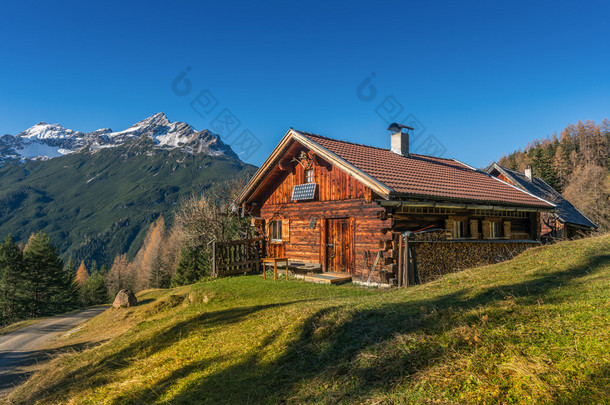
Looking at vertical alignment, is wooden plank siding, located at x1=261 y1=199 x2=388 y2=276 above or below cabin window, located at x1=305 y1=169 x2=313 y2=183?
below

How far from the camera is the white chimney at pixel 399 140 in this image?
18.5 metres

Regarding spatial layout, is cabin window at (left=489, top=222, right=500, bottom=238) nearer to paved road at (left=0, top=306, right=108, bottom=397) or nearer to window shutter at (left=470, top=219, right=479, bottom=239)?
window shutter at (left=470, top=219, right=479, bottom=239)

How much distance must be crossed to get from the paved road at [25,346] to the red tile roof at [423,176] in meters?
11.5

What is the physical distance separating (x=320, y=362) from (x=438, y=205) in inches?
402

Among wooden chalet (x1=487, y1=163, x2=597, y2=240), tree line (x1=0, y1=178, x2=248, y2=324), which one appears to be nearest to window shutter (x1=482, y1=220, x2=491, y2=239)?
wooden chalet (x1=487, y1=163, x2=597, y2=240)

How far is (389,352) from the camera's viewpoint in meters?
4.50

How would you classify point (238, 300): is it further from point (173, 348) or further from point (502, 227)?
point (502, 227)

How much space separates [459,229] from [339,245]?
514 cm

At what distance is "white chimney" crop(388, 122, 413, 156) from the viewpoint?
18547 millimetres

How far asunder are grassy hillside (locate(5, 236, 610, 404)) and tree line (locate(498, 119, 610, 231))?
34546 mm

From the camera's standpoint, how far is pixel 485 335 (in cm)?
432

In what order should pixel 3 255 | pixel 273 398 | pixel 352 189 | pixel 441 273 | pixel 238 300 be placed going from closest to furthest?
1. pixel 273 398
2. pixel 238 300
3. pixel 441 273
4. pixel 352 189
5. pixel 3 255

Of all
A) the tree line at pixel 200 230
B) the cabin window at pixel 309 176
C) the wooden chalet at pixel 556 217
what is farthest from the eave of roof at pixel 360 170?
the wooden chalet at pixel 556 217

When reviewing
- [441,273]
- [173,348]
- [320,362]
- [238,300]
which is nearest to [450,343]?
[320,362]
